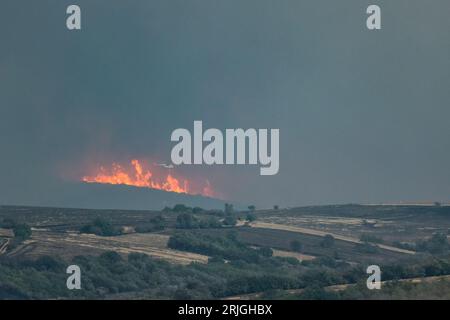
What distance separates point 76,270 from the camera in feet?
297

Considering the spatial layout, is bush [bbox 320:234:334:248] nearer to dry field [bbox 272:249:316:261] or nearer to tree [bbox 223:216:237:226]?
dry field [bbox 272:249:316:261]

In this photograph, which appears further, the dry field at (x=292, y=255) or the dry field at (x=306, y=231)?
the dry field at (x=306, y=231)

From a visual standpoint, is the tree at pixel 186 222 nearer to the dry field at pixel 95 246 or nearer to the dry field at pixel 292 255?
the dry field at pixel 95 246

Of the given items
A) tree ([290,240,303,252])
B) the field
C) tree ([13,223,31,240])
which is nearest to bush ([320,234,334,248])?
the field

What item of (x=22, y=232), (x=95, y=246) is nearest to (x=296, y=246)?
(x=95, y=246)

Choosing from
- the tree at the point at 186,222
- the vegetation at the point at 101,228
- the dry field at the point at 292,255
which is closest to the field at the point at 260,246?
the dry field at the point at 292,255

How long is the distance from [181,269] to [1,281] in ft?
67.2

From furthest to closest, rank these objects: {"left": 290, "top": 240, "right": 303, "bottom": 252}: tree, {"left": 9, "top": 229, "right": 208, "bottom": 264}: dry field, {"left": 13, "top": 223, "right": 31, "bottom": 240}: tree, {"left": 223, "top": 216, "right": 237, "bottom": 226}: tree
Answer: {"left": 223, "top": 216, "right": 237, "bottom": 226}: tree, {"left": 290, "top": 240, "right": 303, "bottom": 252}: tree, {"left": 13, "top": 223, "right": 31, "bottom": 240}: tree, {"left": 9, "top": 229, "right": 208, "bottom": 264}: dry field

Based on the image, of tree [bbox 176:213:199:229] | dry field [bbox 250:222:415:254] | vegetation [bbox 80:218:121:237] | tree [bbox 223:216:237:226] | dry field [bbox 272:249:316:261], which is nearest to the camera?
dry field [bbox 272:249:316:261]

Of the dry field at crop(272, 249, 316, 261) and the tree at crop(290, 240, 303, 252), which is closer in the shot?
the dry field at crop(272, 249, 316, 261)

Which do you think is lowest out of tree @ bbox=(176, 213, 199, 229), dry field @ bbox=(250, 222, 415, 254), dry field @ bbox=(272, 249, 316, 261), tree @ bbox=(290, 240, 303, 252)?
dry field @ bbox=(272, 249, 316, 261)

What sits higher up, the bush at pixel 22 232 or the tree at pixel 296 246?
the bush at pixel 22 232

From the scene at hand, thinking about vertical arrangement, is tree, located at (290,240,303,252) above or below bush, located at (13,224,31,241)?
below
